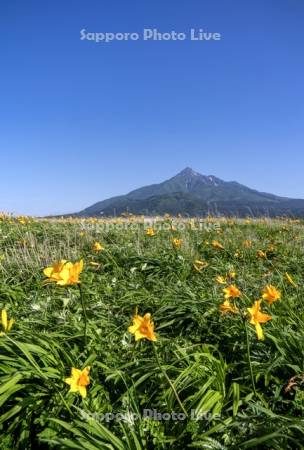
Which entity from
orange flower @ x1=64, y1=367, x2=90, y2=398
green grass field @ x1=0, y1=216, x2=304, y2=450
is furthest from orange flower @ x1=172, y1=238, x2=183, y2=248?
orange flower @ x1=64, y1=367, x2=90, y2=398

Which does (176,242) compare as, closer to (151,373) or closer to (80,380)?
(151,373)

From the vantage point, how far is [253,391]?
8.60 feet

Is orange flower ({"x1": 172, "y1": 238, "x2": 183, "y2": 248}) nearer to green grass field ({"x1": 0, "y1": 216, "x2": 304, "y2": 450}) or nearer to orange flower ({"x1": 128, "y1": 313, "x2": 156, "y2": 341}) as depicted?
green grass field ({"x1": 0, "y1": 216, "x2": 304, "y2": 450})

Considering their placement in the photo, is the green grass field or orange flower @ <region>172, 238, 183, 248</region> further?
orange flower @ <region>172, 238, 183, 248</region>

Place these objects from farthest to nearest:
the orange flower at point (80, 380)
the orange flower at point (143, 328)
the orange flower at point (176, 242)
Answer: the orange flower at point (176, 242)
the orange flower at point (80, 380)
the orange flower at point (143, 328)

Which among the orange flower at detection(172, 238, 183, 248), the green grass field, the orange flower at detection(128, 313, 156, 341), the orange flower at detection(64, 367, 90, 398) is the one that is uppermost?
the orange flower at detection(172, 238, 183, 248)

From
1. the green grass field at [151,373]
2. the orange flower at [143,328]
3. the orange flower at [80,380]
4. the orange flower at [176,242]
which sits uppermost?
the orange flower at [176,242]

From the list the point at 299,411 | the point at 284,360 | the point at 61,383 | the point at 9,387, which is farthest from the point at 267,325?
the point at 9,387

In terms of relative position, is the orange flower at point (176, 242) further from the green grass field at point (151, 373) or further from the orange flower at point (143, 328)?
the orange flower at point (143, 328)

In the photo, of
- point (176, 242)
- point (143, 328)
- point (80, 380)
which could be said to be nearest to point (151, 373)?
point (80, 380)

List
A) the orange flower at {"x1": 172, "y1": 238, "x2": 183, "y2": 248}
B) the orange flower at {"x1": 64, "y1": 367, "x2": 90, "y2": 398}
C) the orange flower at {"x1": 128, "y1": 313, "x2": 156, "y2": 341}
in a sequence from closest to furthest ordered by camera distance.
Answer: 1. the orange flower at {"x1": 128, "y1": 313, "x2": 156, "y2": 341}
2. the orange flower at {"x1": 64, "y1": 367, "x2": 90, "y2": 398}
3. the orange flower at {"x1": 172, "y1": 238, "x2": 183, "y2": 248}

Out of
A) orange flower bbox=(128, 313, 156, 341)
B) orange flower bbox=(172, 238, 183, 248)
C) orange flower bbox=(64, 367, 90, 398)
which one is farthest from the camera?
orange flower bbox=(172, 238, 183, 248)

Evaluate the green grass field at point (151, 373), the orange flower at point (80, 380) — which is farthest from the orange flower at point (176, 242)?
the orange flower at point (80, 380)

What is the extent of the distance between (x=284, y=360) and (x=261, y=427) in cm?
85
